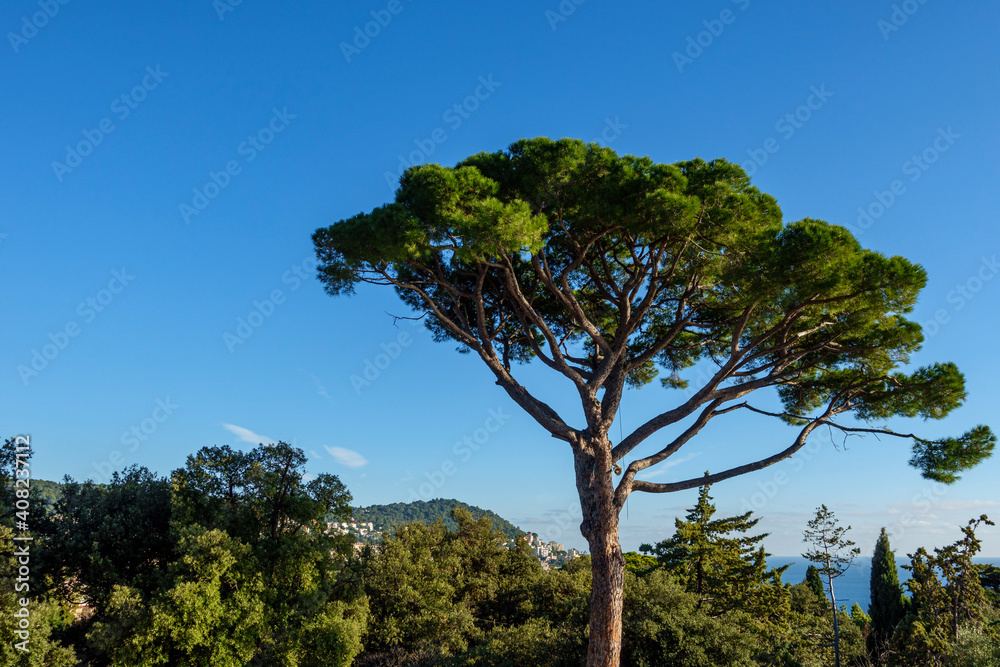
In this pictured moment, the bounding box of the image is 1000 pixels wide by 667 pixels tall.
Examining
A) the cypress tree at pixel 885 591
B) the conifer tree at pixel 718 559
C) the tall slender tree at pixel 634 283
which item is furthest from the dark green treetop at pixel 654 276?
the cypress tree at pixel 885 591

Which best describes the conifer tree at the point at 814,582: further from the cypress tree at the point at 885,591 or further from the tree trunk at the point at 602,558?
the tree trunk at the point at 602,558

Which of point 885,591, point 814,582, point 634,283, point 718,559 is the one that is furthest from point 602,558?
point 814,582

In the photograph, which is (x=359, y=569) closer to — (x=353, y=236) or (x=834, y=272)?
(x=353, y=236)

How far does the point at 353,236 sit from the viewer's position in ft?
25.0

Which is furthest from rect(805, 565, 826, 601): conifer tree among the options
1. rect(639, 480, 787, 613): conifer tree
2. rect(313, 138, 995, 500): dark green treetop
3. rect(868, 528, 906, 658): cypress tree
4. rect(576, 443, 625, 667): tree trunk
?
rect(576, 443, 625, 667): tree trunk

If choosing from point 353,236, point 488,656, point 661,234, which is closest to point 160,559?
point 488,656

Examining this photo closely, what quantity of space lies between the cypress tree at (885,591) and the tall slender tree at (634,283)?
18980mm

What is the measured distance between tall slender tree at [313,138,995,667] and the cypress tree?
19.0 meters

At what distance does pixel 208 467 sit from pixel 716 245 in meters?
9.39

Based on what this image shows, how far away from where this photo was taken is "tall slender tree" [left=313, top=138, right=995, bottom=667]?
22.2 feet

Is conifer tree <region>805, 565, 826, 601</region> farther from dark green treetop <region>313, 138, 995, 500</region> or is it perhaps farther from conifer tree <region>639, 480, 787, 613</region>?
dark green treetop <region>313, 138, 995, 500</region>

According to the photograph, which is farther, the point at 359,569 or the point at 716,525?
the point at 716,525

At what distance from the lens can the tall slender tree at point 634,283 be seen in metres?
6.77

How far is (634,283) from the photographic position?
26.8ft
